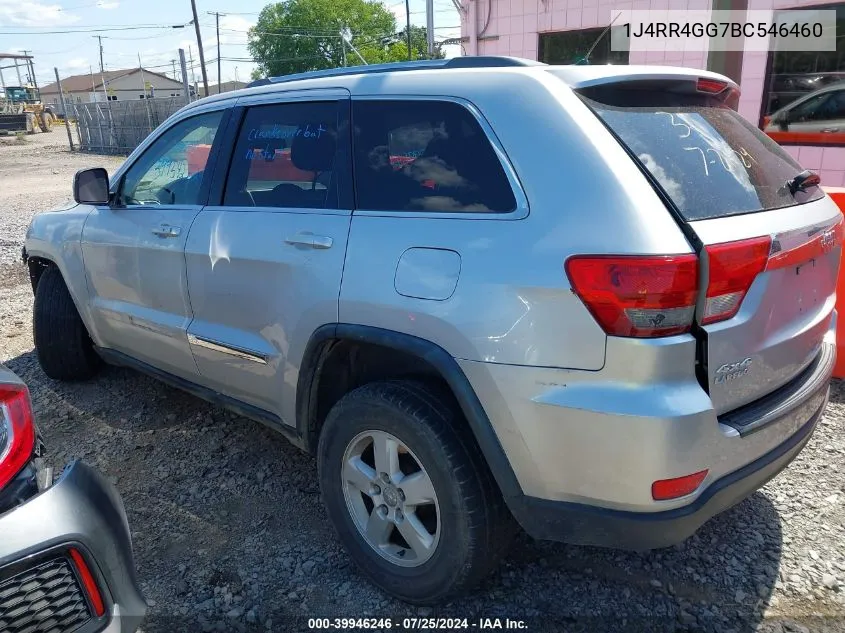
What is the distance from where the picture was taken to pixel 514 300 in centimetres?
196

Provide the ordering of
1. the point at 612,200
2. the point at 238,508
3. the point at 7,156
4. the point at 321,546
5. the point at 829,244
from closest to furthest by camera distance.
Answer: the point at 612,200 → the point at 829,244 → the point at 321,546 → the point at 238,508 → the point at 7,156

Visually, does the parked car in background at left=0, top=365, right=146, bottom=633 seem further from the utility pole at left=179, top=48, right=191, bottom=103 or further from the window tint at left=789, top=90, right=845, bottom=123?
the utility pole at left=179, top=48, right=191, bottom=103

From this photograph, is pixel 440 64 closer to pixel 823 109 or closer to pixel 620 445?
pixel 620 445

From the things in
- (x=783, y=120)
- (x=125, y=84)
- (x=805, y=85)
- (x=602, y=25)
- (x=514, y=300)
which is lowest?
(x=514, y=300)

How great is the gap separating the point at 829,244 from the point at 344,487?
6.60ft

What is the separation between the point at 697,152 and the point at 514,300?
0.83 metres

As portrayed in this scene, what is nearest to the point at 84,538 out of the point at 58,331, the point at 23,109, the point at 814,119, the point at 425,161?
the point at 425,161

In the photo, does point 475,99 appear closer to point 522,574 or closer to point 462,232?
point 462,232

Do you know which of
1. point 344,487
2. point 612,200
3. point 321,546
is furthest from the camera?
point 321,546

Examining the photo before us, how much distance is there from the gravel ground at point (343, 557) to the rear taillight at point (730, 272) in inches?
47.5

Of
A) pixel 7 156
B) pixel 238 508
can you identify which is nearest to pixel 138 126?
pixel 7 156

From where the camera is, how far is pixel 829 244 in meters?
2.41

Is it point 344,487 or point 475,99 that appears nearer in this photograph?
point 475,99

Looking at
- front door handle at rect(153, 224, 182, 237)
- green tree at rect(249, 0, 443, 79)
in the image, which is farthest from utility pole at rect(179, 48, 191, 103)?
green tree at rect(249, 0, 443, 79)
